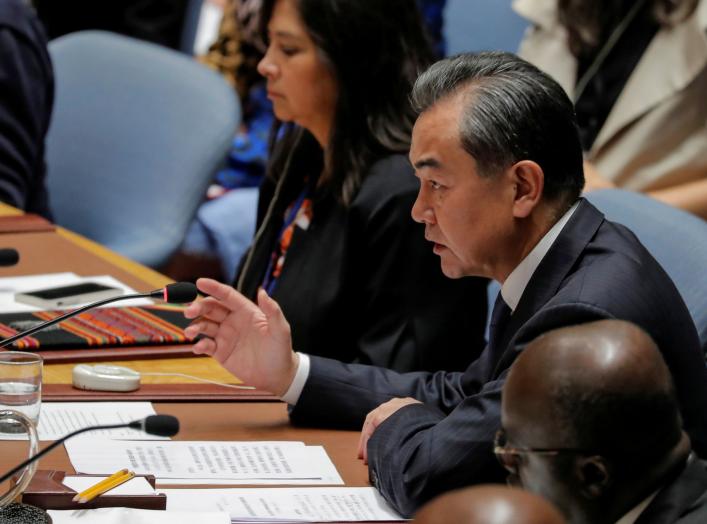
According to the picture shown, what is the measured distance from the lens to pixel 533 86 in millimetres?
1834

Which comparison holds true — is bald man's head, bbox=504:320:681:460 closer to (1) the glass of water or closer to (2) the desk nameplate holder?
(2) the desk nameplate holder

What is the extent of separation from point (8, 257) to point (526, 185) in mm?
1317

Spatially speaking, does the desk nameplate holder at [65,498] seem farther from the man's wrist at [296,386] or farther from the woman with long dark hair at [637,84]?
the woman with long dark hair at [637,84]

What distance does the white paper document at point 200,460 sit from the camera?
1.80 metres

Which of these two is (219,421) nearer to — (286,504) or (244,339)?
(244,339)

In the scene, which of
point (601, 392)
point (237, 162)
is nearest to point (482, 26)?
point (237, 162)

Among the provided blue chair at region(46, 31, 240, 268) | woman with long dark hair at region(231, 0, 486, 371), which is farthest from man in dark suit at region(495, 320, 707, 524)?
blue chair at region(46, 31, 240, 268)

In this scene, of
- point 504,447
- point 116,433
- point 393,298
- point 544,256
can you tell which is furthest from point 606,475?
point 393,298

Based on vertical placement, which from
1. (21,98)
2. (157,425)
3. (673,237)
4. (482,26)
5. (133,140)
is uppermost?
(673,237)

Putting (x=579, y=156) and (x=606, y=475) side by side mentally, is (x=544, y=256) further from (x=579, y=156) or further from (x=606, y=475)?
(x=606, y=475)

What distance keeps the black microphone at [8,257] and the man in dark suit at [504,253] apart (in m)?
0.82

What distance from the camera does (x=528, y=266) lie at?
1856 millimetres

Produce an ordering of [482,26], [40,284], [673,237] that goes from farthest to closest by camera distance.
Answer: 1. [482,26]
2. [40,284]
3. [673,237]

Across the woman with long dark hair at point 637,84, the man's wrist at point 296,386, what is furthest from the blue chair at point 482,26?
the man's wrist at point 296,386
